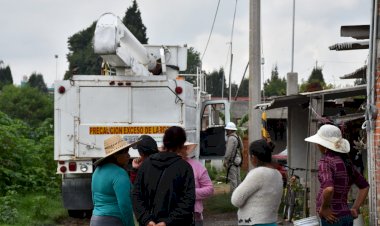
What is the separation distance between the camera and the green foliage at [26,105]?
69125mm

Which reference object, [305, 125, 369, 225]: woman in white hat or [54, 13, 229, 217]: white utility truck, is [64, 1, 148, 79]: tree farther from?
[305, 125, 369, 225]: woman in white hat

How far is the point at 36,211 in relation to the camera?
1630 cm

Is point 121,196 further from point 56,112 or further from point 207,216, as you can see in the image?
point 207,216

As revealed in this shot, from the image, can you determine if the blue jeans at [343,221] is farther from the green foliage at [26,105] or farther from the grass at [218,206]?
the green foliage at [26,105]

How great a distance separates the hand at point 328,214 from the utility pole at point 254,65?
29.2 feet

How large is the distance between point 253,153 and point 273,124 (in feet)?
71.9

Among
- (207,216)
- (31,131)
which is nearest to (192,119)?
(207,216)

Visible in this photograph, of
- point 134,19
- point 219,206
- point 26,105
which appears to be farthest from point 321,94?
point 134,19

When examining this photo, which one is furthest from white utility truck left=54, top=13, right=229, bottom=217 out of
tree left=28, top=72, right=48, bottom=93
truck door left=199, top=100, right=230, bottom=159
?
tree left=28, top=72, right=48, bottom=93

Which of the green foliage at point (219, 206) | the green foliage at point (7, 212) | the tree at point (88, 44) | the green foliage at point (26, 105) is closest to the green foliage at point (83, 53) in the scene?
the tree at point (88, 44)

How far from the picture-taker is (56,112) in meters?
14.8

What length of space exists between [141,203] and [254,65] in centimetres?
999

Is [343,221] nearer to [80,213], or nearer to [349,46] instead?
[349,46]

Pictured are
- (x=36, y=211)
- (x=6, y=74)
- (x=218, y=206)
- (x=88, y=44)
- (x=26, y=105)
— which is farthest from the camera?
(x=6, y=74)
